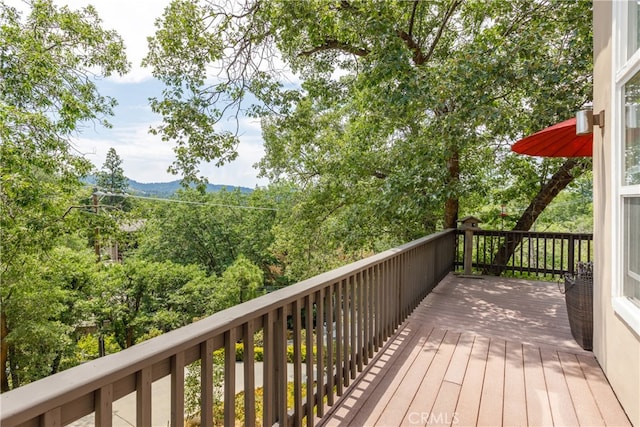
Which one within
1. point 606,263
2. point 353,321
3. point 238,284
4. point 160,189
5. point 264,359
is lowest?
point 238,284

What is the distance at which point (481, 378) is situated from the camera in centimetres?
275

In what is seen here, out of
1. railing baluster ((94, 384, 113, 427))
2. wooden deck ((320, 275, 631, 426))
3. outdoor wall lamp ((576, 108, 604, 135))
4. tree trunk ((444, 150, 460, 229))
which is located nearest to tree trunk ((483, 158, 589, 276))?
tree trunk ((444, 150, 460, 229))

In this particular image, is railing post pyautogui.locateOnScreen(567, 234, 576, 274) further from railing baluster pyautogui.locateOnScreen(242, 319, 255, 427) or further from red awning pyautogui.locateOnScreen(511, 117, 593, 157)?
railing baluster pyautogui.locateOnScreen(242, 319, 255, 427)

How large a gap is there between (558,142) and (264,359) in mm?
3677

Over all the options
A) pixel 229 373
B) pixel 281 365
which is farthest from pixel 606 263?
pixel 229 373

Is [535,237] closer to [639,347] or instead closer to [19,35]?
[639,347]

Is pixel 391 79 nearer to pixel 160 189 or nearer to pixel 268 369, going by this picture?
pixel 268 369

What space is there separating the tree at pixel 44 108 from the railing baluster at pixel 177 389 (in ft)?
22.1

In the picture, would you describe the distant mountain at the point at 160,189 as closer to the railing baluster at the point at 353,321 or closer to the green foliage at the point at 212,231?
the green foliage at the point at 212,231

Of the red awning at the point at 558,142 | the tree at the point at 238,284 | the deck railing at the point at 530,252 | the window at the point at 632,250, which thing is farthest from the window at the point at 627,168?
the tree at the point at 238,284

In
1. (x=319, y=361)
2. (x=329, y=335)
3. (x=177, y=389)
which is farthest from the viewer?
(x=329, y=335)

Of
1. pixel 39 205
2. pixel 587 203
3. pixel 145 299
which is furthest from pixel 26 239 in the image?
pixel 587 203

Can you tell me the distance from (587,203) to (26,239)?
15.7m

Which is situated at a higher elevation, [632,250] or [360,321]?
[632,250]
